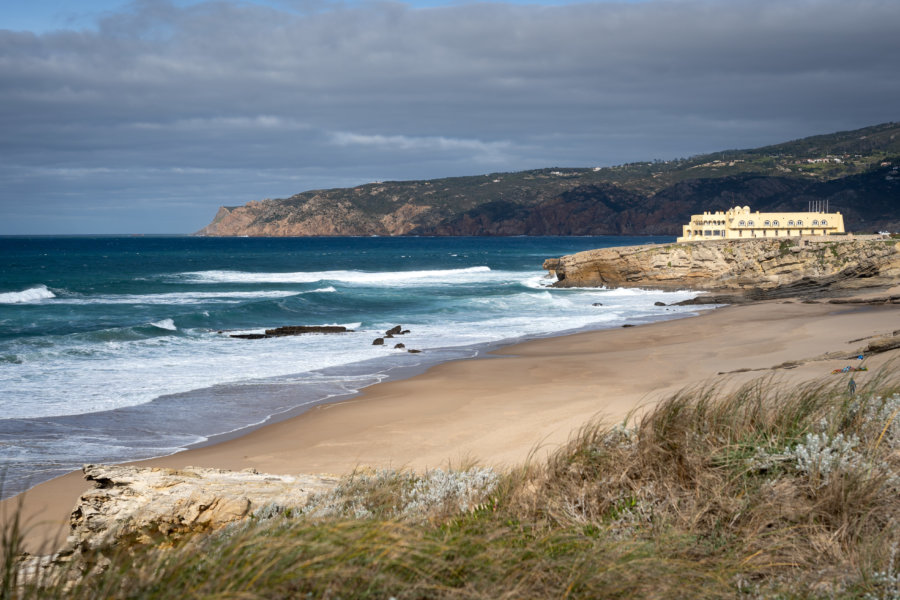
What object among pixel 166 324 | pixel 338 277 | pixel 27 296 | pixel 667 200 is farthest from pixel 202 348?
pixel 667 200

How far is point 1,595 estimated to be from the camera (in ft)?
8.55

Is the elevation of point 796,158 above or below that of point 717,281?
above

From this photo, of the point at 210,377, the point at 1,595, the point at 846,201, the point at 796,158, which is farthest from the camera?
the point at 796,158

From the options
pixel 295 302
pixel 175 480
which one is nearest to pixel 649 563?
pixel 175 480

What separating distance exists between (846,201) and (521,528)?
141 m

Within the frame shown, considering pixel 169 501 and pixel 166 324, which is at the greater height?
pixel 169 501

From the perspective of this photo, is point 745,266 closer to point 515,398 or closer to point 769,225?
point 769,225

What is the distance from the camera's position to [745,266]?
3991cm

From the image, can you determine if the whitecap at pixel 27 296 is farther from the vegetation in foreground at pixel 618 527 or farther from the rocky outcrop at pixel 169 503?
the vegetation in foreground at pixel 618 527

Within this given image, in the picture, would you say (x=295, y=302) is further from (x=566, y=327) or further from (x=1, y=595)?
(x=1, y=595)

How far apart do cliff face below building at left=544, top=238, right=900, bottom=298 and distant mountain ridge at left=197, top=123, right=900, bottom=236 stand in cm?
9097

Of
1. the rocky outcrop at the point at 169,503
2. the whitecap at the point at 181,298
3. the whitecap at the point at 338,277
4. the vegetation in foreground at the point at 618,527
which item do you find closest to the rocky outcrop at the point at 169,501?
the rocky outcrop at the point at 169,503

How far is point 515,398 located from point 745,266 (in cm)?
3027

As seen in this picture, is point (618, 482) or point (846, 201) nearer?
point (618, 482)
